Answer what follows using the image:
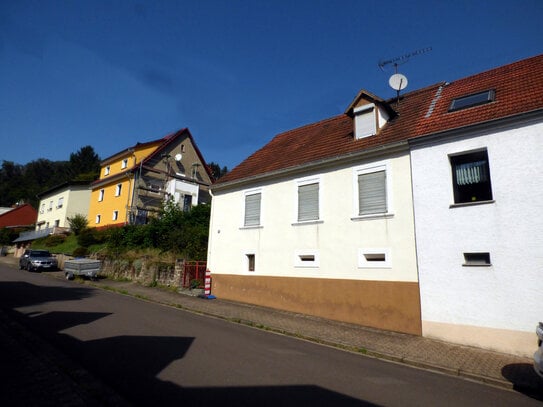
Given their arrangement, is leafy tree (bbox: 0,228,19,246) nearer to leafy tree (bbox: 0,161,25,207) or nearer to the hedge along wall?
the hedge along wall

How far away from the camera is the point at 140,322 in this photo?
9.75m

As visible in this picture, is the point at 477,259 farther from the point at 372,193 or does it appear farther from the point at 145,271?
the point at 145,271

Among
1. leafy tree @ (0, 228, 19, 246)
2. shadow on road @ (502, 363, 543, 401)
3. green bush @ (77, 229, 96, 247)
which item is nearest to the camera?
shadow on road @ (502, 363, 543, 401)

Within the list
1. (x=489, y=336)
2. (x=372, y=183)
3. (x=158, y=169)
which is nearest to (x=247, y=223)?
(x=372, y=183)

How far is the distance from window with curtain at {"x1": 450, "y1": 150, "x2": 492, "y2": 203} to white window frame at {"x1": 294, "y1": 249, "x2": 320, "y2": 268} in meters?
5.04

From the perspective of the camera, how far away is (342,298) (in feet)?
37.7

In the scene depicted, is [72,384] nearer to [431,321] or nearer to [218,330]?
[218,330]

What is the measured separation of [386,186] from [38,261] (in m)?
26.3

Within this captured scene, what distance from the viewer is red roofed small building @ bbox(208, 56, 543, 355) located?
8.50 metres

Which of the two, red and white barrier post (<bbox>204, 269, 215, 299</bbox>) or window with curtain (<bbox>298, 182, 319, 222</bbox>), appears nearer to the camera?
window with curtain (<bbox>298, 182, 319, 222</bbox>)

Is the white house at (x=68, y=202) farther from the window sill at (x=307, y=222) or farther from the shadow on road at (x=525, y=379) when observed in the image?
the shadow on road at (x=525, y=379)

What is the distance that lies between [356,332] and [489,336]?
339 centimetres

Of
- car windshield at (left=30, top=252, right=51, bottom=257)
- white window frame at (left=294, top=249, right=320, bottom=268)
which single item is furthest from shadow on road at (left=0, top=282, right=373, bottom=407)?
car windshield at (left=30, top=252, right=51, bottom=257)

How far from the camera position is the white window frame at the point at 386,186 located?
1088cm
